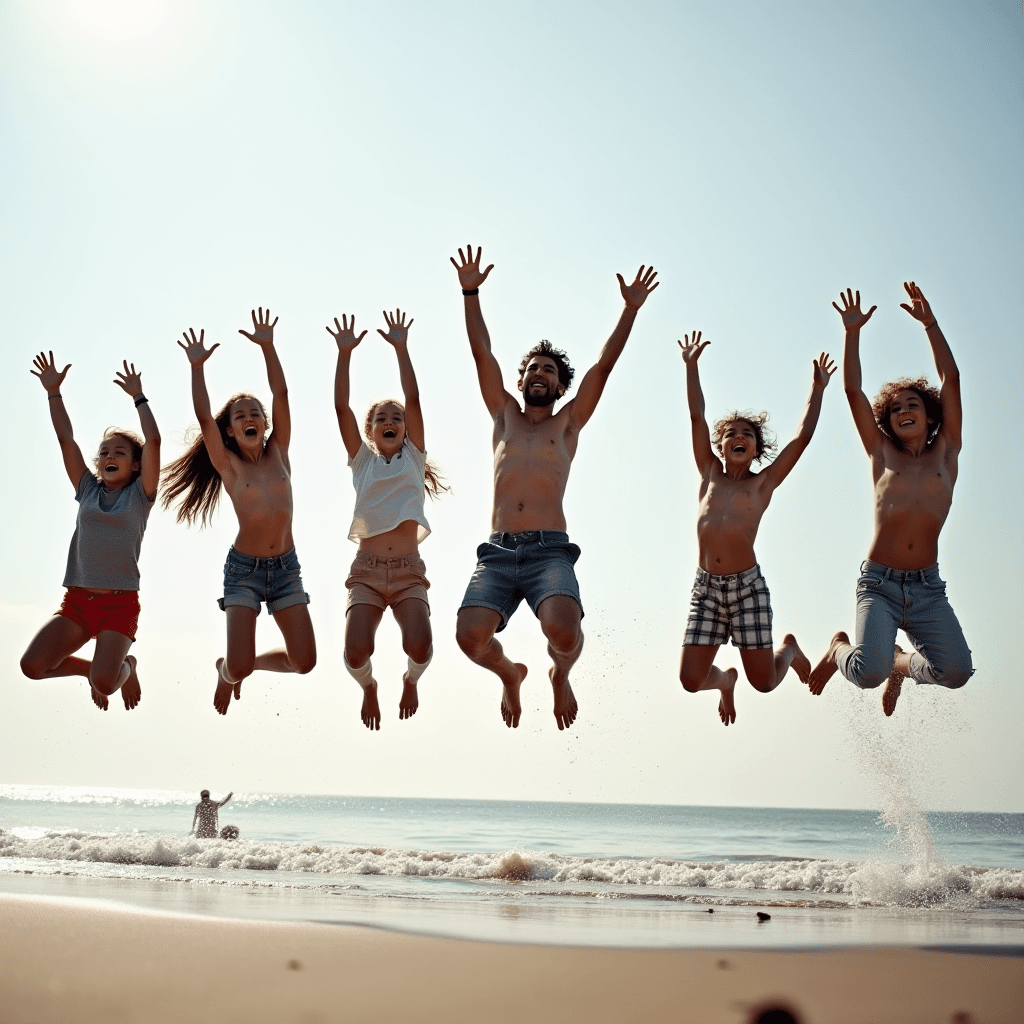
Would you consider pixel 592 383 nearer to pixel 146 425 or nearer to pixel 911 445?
pixel 911 445

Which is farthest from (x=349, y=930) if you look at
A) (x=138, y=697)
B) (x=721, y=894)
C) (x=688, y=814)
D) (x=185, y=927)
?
(x=688, y=814)

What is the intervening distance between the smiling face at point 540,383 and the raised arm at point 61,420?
385 centimetres

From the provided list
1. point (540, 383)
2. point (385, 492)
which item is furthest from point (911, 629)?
point (385, 492)

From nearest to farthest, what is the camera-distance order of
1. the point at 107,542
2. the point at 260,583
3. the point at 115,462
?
the point at 260,583, the point at 107,542, the point at 115,462

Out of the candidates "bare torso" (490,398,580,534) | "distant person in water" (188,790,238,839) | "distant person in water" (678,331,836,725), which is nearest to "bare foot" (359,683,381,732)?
"bare torso" (490,398,580,534)

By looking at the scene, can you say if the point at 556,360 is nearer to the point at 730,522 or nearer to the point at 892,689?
the point at 730,522

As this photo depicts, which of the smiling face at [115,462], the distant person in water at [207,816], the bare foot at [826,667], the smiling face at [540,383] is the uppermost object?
the smiling face at [540,383]

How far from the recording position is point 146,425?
29.3 ft

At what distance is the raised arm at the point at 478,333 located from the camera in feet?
27.1

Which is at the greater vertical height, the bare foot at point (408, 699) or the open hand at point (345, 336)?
the open hand at point (345, 336)

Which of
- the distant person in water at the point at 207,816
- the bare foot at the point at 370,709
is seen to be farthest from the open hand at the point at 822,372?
the distant person in water at the point at 207,816

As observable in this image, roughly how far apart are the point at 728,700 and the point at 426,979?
204 inches

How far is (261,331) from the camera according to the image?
887 centimetres

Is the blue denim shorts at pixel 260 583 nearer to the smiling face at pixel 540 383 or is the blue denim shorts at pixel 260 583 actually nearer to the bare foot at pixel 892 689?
the smiling face at pixel 540 383
